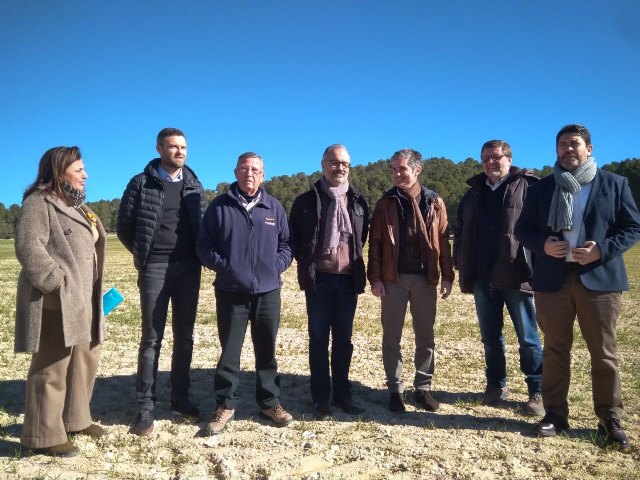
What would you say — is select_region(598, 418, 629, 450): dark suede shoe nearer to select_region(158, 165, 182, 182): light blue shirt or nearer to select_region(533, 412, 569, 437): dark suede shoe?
select_region(533, 412, 569, 437): dark suede shoe

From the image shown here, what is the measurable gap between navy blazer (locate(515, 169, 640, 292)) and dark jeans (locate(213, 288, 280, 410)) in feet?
8.42

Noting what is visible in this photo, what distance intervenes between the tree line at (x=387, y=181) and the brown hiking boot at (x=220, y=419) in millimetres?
69639

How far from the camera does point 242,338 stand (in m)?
4.96

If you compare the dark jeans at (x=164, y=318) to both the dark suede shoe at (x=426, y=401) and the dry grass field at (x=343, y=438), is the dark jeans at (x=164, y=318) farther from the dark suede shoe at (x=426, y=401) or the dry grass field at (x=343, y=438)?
the dark suede shoe at (x=426, y=401)

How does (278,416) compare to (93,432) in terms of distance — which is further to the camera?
(278,416)

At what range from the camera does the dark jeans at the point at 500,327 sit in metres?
5.33

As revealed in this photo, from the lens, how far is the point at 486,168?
553 centimetres

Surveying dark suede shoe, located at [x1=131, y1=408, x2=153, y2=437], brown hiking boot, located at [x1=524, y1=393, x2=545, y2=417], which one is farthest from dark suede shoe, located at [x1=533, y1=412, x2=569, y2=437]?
dark suede shoe, located at [x1=131, y1=408, x2=153, y2=437]

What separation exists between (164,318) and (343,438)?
82.2 inches

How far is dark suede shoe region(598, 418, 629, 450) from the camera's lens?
4254 mm

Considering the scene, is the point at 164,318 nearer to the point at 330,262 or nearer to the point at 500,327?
the point at 330,262

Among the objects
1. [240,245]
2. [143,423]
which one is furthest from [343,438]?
[240,245]

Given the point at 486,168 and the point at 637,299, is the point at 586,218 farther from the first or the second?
the point at 637,299

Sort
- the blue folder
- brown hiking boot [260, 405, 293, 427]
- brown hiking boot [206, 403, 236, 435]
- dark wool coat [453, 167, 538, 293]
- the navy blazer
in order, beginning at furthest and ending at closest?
dark wool coat [453, 167, 538, 293] < brown hiking boot [260, 405, 293, 427] < the blue folder < brown hiking boot [206, 403, 236, 435] < the navy blazer
